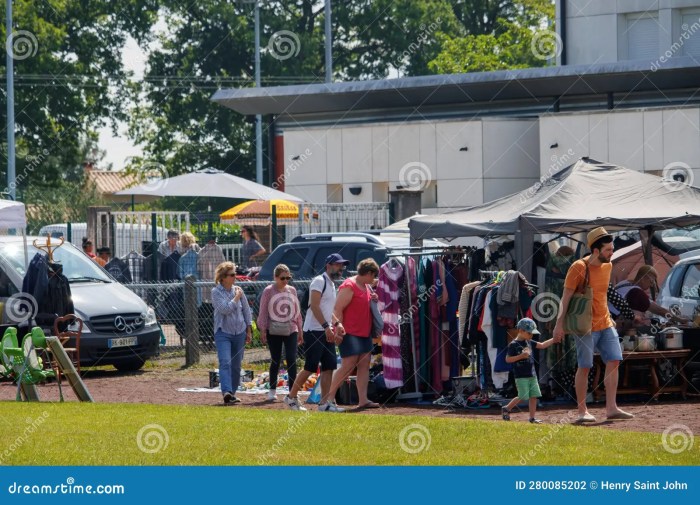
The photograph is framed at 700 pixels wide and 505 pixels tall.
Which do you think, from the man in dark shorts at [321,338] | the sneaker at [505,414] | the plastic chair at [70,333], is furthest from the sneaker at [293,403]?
the plastic chair at [70,333]

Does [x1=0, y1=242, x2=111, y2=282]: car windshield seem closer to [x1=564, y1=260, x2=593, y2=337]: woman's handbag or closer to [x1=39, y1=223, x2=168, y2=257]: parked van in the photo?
Answer: [x1=39, y1=223, x2=168, y2=257]: parked van

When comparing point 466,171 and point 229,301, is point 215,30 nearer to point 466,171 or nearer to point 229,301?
point 466,171

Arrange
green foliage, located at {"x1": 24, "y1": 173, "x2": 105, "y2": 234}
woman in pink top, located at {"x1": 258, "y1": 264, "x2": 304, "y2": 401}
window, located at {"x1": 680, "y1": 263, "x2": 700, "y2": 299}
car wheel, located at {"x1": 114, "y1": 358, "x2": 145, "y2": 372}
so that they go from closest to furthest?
1. woman in pink top, located at {"x1": 258, "y1": 264, "x2": 304, "y2": 401}
2. window, located at {"x1": 680, "y1": 263, "x2": 700, "y2": 299}
3. car wheel, located at {"x1": 114, "y1": 358, "x2": 145, "y2": 372}
4. green foliage, located at {"x1": 24, "y1": 173, "x2": 105, "y2": 234}

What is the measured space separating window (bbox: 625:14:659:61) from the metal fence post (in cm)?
2505

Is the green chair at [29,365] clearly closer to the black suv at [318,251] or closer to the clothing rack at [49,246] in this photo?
the clothing rack at [49,246]

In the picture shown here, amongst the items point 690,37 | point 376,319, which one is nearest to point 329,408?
point 376,319

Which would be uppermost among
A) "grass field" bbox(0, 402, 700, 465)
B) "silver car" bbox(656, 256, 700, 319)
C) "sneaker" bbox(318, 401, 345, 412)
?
"silver car" bbox(656, 256, 700, 319)

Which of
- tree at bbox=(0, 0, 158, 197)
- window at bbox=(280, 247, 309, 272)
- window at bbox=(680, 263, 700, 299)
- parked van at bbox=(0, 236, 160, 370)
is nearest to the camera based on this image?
window at bbox=(680, 263, 700, 299)

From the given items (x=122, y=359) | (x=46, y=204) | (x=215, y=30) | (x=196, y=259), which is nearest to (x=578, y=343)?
(x=122, y=359)

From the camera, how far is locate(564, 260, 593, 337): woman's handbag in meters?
13.5

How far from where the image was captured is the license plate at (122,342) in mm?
19641

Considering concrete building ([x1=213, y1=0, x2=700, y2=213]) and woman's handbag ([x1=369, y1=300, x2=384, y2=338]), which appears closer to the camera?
woman's handbag ([x1=369, y1=300, x2=384, y2=338])

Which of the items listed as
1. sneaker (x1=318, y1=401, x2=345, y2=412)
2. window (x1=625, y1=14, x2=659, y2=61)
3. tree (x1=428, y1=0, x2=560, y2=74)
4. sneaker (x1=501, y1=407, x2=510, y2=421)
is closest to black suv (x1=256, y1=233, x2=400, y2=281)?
sneaker (x1=318, y1=401, x2=345, y2=412)

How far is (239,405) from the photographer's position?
1596 cm
